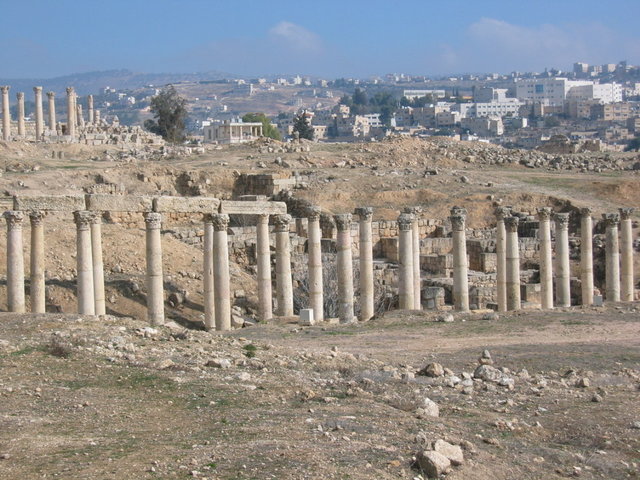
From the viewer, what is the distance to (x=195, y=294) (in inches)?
1405

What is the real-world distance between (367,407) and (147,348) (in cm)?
583

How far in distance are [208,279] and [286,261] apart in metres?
2.45

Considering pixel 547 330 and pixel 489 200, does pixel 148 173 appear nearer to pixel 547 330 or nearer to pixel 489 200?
pixel 489 200

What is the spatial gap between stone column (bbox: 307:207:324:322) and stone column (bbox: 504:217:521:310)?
573 centimetres

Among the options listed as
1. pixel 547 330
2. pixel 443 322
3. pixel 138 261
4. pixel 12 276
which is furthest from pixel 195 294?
pixel 547 330

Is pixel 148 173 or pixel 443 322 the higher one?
pixel 148 173

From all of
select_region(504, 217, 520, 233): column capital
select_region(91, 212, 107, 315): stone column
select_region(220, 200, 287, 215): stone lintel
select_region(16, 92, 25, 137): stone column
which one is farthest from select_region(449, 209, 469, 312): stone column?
select_region(16, 92, 25, 137): stone column

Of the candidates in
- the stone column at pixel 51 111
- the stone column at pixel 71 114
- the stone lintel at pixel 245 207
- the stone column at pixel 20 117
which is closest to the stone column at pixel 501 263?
the stone lintel at pixel 245 207

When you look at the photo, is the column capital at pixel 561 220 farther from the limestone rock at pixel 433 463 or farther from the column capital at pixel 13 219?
the limestone rock at pixel 433 463

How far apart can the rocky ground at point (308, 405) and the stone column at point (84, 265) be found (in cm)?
353

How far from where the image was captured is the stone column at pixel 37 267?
30.7 metres

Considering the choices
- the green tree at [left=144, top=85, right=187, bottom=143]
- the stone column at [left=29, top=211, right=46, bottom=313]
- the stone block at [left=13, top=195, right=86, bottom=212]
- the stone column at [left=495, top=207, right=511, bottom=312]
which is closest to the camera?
the stone column at [left=29, top=211, right=46, bottom=313]

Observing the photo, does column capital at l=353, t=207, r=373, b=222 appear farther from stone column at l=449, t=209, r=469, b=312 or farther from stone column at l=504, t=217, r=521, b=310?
stone column at l=504, t=217, r=521, b=310

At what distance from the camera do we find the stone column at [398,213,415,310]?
33469 mm
